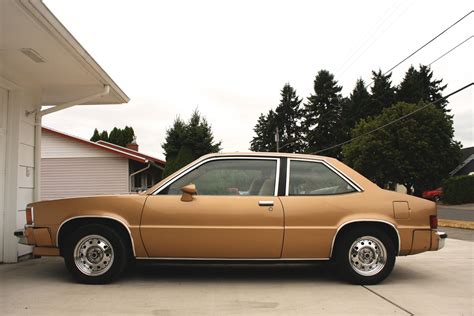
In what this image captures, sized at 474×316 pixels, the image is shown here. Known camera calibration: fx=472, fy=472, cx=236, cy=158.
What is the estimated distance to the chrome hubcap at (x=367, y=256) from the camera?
5.83 metres

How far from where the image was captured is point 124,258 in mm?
5688

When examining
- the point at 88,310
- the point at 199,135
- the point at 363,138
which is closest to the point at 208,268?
the point at 88,310

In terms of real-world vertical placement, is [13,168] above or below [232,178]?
above

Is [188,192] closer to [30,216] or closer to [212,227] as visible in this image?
[212,227]

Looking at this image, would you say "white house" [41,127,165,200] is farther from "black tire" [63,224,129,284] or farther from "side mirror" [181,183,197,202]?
"side mirror" [181,183,197,202]

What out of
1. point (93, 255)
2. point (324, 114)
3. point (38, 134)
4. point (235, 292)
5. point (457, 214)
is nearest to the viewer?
point (235, 292)

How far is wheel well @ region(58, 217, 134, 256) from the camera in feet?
18.9

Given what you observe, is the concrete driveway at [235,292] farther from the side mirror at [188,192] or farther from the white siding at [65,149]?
the white siding at [65,149]

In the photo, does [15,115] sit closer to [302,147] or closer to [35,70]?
[35,70]

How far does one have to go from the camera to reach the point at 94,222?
19.0 feet

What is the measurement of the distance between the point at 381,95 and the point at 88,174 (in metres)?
45.7

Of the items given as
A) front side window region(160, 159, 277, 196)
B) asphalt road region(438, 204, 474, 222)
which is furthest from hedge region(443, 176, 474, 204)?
front side window region(160, 159, 277, 196)

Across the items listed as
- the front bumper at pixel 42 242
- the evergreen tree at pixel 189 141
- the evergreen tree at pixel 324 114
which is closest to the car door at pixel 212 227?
the front bumper at pixel 42 242

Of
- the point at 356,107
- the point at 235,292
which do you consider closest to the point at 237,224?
the point at 235,292
